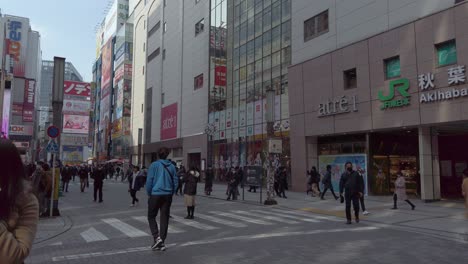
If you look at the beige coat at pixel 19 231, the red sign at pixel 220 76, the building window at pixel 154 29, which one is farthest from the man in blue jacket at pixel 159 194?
the building window at pixel 154 29

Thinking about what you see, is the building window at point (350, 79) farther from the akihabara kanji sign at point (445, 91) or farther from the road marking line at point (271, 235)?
the road marking line at point (271, 235)

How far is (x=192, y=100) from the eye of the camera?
144ft

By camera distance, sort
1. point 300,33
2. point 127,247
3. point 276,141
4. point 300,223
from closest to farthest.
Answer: point 127,247 → point 300,223 → point 276,141 → point 300,33

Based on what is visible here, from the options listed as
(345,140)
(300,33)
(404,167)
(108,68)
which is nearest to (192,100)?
(300,33)

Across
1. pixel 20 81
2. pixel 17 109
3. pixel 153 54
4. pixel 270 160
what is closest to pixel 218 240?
pixel 270 160

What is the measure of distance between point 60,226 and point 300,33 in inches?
822

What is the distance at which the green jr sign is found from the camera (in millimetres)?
18734

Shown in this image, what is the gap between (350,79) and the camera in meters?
23.0

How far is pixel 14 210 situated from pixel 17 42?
87818 mm

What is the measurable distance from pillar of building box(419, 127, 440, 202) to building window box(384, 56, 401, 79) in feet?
9.92

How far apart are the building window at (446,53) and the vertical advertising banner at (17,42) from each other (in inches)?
3004

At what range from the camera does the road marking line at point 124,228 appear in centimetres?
980

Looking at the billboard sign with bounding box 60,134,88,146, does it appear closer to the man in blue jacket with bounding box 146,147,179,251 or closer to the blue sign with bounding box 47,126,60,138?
the blue sign with bounding box 47,126,60,138

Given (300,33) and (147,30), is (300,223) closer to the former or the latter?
(300,33)
